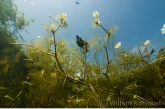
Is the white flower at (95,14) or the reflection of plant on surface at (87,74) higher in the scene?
the white flower at (95,14)

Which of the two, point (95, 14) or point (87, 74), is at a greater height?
point (95, 14)

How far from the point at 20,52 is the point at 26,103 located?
2.81 meters

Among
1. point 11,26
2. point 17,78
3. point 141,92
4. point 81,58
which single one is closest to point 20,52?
point 17,78

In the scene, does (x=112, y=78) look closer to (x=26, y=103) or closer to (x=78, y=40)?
(x=78, y=40)

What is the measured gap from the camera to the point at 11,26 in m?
7.73

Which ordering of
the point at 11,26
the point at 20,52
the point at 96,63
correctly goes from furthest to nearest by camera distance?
the point at 11,26 < the point at 20,52 < the point at 96,63

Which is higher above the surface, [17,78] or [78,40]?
[78,40]

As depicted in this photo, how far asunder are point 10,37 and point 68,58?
12.7 feet

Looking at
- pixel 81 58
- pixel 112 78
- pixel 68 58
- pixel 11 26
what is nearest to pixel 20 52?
pixel 11 26

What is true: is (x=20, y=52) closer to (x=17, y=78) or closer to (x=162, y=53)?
(x=17, y=78)

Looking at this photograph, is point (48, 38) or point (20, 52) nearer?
point (48, 38)

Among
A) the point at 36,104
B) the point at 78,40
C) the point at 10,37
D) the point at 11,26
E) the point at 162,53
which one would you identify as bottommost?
the point at 36,104

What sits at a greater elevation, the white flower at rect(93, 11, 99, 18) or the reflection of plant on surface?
the white flower at rect(93, 11, 99, 18)

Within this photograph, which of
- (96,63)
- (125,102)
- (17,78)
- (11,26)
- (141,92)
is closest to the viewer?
(125,102)
